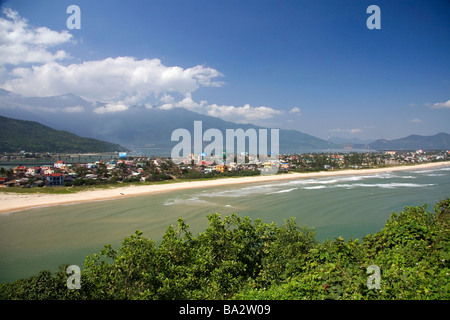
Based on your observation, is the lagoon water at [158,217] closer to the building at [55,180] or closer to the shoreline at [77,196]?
the shoreline at [77,196]

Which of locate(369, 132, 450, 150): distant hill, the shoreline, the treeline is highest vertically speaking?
locate(369, 132, 450, 150): distant hill

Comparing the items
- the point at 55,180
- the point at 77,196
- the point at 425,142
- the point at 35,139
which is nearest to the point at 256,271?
the point at 77,196

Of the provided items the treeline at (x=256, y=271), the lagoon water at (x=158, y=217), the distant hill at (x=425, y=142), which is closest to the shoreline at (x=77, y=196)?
the lagoon water at (x=158, y=217)

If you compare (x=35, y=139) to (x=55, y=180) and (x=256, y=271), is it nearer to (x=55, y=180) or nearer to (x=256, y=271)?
(x=55, y=180)

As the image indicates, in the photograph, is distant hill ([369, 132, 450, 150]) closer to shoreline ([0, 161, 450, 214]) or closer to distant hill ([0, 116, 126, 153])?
shoreline ([0, 161, 450, 214])

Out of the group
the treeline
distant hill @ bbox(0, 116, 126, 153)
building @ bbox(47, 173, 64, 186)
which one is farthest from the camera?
distant hill @ bbox(0, 116, 126, 153)

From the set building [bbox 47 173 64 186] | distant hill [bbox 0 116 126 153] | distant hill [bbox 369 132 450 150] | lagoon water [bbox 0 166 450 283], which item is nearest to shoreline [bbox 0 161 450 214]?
lagoon water [bbox 0 166 450 283]

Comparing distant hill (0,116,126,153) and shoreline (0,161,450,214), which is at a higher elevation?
distant hill (0,116,126,153)
